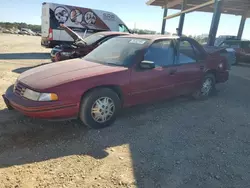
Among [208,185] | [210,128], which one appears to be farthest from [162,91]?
[208,185]

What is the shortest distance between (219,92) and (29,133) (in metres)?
5.27

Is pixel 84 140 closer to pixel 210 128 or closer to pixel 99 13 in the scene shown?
pixel 210 128

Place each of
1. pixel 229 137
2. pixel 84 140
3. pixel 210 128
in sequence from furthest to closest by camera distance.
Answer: pixel 210 128
pixel 229 137
pixel 84 140

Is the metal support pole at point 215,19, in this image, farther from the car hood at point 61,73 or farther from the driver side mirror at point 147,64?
the car hood at point 61,73

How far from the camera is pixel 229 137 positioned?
374 centimetres

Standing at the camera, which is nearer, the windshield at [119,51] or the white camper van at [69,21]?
the windshield at [119,51]

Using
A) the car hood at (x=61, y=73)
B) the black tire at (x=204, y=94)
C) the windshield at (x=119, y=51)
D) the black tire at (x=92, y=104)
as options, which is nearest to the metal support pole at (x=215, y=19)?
the black tire at (x=204, y=94)

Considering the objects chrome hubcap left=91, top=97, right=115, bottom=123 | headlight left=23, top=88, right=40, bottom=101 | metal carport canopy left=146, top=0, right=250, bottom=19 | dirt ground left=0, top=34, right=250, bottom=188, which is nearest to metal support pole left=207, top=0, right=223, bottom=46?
metal carport canopy left=146, top=0, right=250, bottom=19

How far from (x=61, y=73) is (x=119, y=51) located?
126 centimetres

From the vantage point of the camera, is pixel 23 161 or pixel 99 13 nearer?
pixel 23 161

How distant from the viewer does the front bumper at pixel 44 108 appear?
10.3 feet

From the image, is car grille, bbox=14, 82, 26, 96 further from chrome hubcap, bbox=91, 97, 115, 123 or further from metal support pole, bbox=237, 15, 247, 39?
metal support pole, bbox=237, 15, 247, 39

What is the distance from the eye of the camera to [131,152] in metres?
3.11

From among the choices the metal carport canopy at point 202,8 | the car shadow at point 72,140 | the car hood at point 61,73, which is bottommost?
the car shadow at point 72,140
